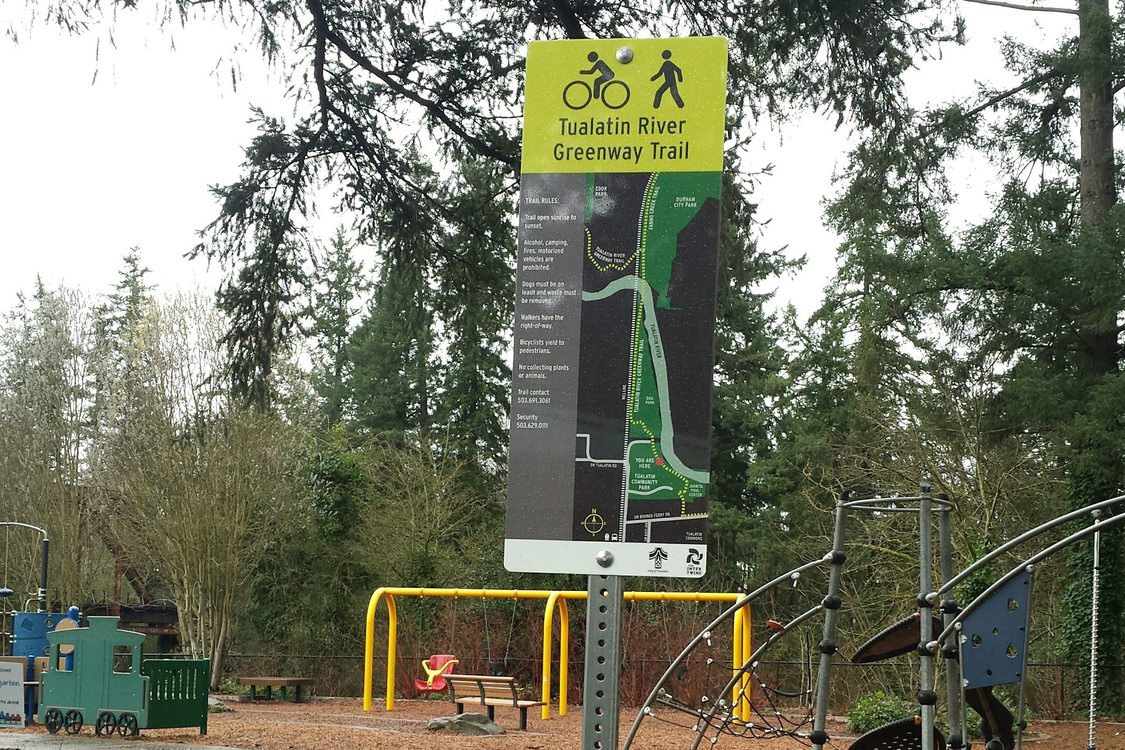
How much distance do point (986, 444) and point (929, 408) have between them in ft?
3.58

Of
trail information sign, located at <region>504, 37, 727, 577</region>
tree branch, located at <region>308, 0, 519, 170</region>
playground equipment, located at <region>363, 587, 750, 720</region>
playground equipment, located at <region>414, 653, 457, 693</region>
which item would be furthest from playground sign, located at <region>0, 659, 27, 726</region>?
trail information sign, located at <region>504, 37, 727, 577</region>

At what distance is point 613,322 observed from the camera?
14.8 feet

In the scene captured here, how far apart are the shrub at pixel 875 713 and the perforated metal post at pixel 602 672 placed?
8312 millimetres

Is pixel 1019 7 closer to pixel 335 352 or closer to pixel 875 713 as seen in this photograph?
pixel 875 713

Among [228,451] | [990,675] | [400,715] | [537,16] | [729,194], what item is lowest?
[400,715]

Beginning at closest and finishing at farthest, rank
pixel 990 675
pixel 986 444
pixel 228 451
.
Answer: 1. pixel 990 675
2. pixel 986 444
3. pixel 228 451

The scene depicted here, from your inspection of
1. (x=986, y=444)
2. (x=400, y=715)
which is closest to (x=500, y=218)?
(x=400, y=715)

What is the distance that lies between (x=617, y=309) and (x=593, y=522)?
2.50 feet

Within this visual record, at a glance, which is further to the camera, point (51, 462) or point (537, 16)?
point (51, 462)

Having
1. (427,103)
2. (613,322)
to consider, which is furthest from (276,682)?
(613,322)

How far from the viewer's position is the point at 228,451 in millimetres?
19438

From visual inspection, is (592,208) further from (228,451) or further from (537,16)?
(228,451)

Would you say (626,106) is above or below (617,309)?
above

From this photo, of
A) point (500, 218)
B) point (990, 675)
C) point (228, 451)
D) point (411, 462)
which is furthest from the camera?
point (411, 462)
